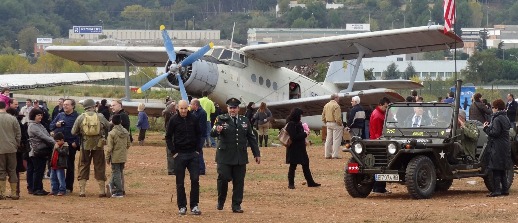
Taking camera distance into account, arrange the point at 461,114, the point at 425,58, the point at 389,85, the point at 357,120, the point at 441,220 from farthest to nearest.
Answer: the point at 425,58 → the point at 389,85 → the point at 357,120 → the point at 461,114 → the point at 441,220

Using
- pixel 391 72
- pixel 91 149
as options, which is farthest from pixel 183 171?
pixel 391 72

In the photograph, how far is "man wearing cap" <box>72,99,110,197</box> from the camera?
2156cm

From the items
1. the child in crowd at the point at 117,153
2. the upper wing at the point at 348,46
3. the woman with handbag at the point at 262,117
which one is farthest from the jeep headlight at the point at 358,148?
the upper wing at the point at 348,46

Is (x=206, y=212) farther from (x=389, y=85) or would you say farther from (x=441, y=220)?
(x=389, y=85)

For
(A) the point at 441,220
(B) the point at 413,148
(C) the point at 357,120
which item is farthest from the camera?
(C) the point at 357,120

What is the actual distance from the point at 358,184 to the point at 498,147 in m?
2.34

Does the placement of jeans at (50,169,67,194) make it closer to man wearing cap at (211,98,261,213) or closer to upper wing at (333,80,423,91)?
man wearing cap at (211,98,261,213)

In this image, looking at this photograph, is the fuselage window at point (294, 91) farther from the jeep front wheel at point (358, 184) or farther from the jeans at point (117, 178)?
the jeans at point (117, 178)

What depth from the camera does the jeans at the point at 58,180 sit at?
22.0m

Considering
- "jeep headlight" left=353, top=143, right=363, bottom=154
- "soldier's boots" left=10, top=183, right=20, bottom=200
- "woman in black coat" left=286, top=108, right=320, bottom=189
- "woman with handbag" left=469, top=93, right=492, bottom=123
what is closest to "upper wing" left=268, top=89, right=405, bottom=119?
"woman with handbag" left=469, top=93, right=492, bottom=123

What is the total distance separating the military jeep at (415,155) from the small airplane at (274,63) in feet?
48.9

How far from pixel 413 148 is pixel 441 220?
2856 mm

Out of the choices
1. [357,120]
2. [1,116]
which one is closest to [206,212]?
[1,116]

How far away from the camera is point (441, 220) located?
60.5 feet
